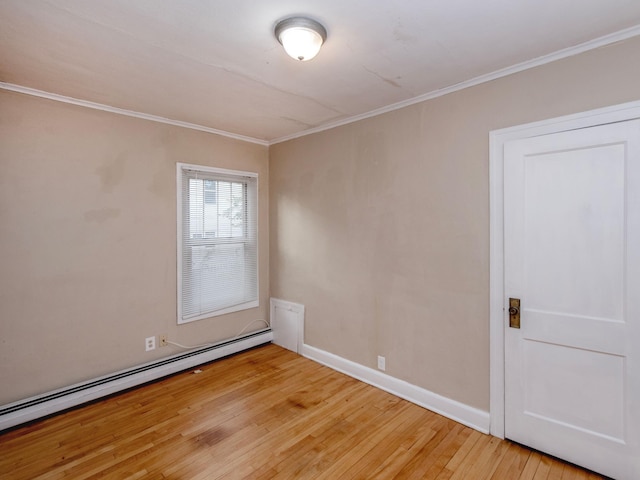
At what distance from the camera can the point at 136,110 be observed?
302cm

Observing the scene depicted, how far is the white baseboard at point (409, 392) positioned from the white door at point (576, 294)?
0.22m

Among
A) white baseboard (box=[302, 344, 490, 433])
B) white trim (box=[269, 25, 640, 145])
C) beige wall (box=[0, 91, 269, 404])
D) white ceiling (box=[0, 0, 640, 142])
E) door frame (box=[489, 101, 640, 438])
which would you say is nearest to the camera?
white ceiling (box=[0, 0, 640, 142])

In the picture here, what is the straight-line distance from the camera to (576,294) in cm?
201

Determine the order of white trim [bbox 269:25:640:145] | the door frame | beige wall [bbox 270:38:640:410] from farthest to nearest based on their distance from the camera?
the door frame
beige wall [bbox 270:38:640:410]
white trim [bbox 269:25:640:145]

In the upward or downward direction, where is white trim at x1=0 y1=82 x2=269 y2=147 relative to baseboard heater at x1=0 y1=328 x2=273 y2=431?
upward

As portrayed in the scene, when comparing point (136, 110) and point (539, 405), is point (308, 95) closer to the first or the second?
point (136, 110)

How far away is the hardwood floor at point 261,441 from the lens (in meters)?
2.02

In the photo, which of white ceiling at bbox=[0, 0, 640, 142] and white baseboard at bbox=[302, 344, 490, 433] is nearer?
white ceiling at bbox=[0, 0, 640, 142]

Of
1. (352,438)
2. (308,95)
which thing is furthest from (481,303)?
(308,95)

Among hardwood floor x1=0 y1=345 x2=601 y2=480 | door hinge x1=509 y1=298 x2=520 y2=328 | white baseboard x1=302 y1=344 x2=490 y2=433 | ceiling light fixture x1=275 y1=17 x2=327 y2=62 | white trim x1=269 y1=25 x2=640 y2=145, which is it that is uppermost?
white trim x1=269 y1=25 x2=640 y2=145

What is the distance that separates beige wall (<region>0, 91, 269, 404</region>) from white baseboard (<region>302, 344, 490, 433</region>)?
149 centimetres

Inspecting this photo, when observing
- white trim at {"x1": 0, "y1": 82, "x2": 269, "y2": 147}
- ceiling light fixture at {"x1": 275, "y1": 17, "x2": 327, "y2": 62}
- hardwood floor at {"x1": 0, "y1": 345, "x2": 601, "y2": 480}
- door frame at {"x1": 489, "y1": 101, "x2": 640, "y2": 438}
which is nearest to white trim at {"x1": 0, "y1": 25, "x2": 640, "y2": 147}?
white trim at {"x1": 0, "y1": 82, "x2": 269, "y2": 147}

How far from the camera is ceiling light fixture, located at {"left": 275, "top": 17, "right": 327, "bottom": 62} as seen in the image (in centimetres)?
170

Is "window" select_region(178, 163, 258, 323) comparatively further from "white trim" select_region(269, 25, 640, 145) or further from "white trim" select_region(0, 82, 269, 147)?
"white trim" select_region(269, 25, 640, 145)
